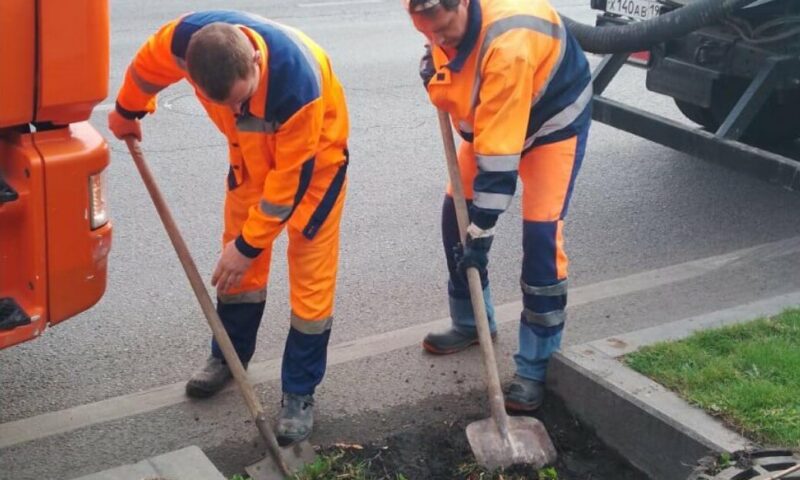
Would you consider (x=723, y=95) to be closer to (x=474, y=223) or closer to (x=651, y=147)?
(x=651, y=147)

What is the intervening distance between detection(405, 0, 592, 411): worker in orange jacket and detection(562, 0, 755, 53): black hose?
5.63 feet

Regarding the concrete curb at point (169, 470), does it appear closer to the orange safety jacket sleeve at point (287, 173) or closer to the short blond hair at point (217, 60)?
the orange safety jacket sleeve at point (287, 173)

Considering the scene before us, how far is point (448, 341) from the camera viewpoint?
4.54 m

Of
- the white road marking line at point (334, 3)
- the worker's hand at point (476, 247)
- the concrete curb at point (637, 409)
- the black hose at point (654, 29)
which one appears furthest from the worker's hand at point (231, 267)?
the white road marking line at point (334, 3)

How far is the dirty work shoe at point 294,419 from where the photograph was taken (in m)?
3.84

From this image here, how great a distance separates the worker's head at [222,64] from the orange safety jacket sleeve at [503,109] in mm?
742

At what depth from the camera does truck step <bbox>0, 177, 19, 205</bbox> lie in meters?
3.17

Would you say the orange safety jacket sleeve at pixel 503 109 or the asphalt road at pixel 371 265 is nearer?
the orange safety jacket sleeve at pixel 503 109

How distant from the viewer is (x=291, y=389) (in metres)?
3.92

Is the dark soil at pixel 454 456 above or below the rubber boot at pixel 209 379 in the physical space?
above

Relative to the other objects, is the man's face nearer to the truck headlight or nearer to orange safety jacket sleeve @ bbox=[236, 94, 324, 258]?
orange safety jacket sleeve @ bbox=[236, 94, 324, 258]

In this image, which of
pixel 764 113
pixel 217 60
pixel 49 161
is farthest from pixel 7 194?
pixel 764 113

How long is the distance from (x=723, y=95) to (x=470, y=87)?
3432 millimetres

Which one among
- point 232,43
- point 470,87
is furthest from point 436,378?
point 232,43
